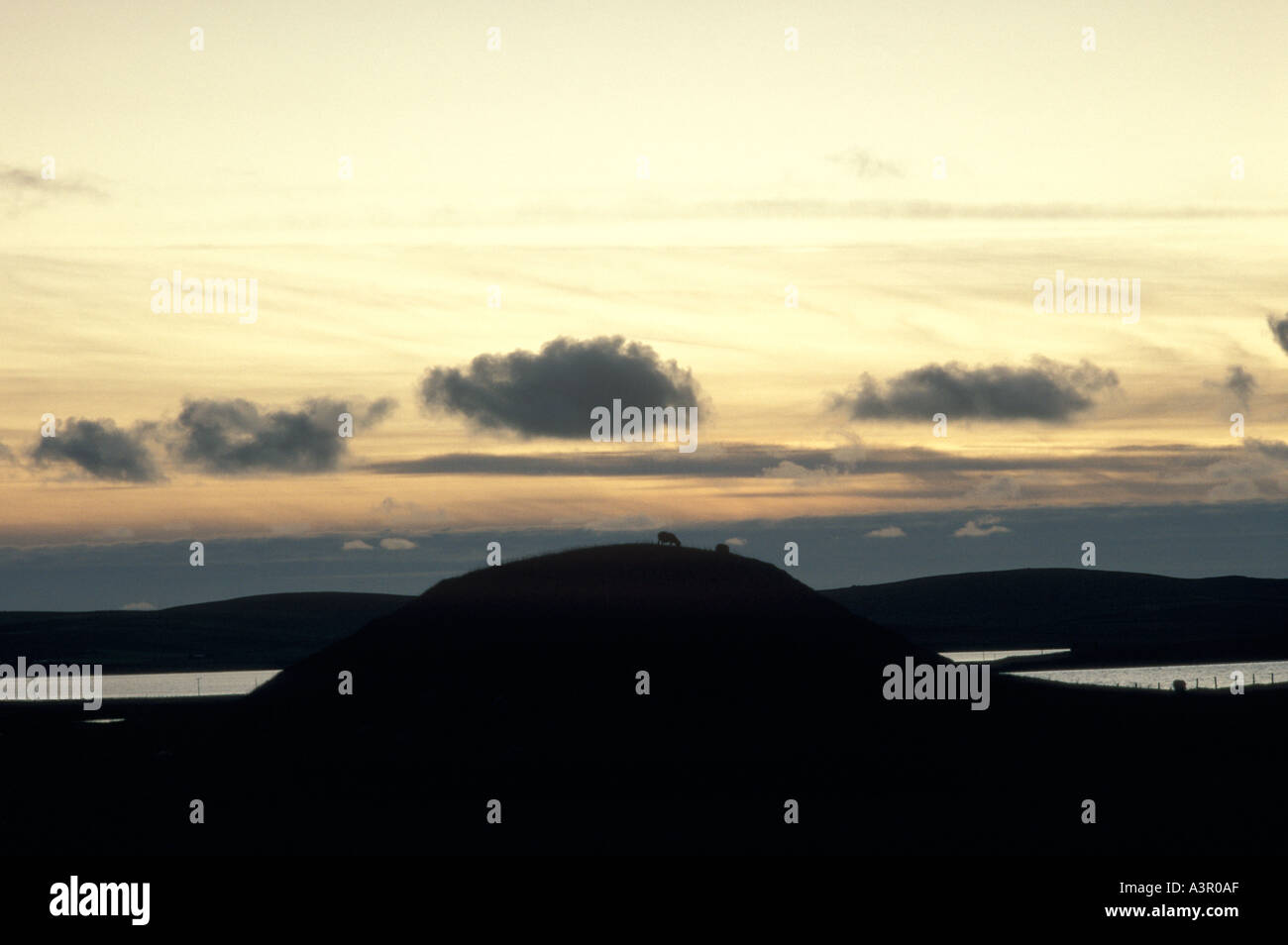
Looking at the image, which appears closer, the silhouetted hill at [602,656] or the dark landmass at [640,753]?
the dark landmass at [640,753]

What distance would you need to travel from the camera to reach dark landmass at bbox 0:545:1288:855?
65.5 meters

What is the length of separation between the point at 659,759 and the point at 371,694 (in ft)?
59.9

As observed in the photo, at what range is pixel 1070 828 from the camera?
65.6 m

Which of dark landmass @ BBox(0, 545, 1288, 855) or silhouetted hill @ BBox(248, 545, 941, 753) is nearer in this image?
dark landmass @ BBox(0, 545, 1288, 855)

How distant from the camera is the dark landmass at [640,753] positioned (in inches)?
2579

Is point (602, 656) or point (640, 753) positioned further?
point (602, 656)

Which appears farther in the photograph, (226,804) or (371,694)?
(371,694)

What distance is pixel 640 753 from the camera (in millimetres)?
72625

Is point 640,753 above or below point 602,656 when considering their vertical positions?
below
